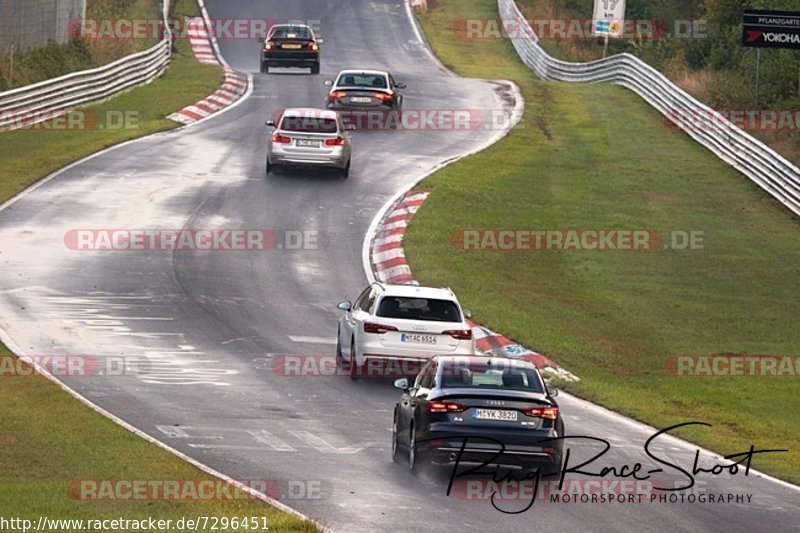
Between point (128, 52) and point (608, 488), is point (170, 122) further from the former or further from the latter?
point (608, 488)

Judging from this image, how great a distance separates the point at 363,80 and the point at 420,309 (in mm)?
24568

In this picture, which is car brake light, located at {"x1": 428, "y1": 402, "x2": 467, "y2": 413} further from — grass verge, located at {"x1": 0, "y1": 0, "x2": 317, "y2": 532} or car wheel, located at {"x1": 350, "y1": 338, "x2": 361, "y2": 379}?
car wheel, located at {"x1": 350, "y1": 338, "x2": 361, "y2": 379}

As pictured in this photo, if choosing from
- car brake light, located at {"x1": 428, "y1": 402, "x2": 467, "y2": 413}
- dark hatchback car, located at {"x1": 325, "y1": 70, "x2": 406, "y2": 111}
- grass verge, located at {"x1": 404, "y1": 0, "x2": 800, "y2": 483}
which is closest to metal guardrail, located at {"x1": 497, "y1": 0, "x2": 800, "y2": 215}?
grass verge, located at {"x1": 404, "y1": 0, "x2": 800, "y2": 483}

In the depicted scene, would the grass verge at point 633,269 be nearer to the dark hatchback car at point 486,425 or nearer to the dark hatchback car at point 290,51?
the dark hatchback car at point 486,425

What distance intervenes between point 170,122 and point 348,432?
27893 mm

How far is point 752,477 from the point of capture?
17.2 metres

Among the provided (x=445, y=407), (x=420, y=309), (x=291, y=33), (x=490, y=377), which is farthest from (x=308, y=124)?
(x=445, y=407)

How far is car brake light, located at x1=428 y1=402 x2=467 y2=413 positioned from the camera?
15.9 meters

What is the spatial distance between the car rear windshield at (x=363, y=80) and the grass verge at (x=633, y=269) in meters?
4.35

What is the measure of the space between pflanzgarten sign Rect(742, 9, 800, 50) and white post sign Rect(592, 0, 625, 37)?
84.2ft

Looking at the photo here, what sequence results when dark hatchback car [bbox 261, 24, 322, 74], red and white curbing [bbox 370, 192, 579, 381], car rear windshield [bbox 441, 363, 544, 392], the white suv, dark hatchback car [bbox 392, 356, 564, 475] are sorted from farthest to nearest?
dark hatchback car [bbox 261, 24, 322, 74], red and white curbing [bbox 370, 192, 579, 381], the white suv, car rear windshield [bbox 441, 363, 544, 392], dark hatchback car [bbox 392, 356, 564, 475]

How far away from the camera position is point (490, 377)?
1659cm

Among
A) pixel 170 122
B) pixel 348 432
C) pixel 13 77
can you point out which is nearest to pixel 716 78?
pixel 170 122

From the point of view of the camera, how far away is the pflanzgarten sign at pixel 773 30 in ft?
124
